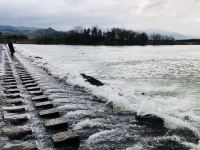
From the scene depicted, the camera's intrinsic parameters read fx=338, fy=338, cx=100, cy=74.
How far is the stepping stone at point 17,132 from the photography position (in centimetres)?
782

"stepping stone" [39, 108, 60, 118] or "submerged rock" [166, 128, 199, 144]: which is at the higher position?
"stepping stone" [39, 108, 60, 118]

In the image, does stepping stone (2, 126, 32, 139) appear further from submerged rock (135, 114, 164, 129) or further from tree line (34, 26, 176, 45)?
tree line (34, 26, 176, 45)

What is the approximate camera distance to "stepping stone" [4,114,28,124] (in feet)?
29.9

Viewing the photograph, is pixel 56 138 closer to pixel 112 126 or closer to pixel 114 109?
pixel 112 126

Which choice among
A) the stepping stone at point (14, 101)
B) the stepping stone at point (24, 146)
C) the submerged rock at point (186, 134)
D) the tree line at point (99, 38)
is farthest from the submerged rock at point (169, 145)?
the tree line at point (99, 38)

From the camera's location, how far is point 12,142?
7402mm

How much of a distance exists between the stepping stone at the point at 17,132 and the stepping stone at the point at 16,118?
0.74 metres

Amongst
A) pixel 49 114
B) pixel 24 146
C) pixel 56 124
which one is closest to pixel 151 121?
pixel 56 124

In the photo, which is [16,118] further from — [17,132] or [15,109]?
[17,132]

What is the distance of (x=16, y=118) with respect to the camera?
9.28 m

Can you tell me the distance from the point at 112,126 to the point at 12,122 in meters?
2.68

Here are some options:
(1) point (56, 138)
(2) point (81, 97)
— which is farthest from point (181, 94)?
(1) point (56, 138)

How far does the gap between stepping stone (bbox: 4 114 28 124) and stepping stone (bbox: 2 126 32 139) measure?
74 cm

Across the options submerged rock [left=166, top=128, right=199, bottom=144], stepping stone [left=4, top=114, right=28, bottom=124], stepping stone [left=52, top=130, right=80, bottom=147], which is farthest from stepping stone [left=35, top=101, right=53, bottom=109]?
submerged rock [left=166, top=128, right=199, bottom=144]
